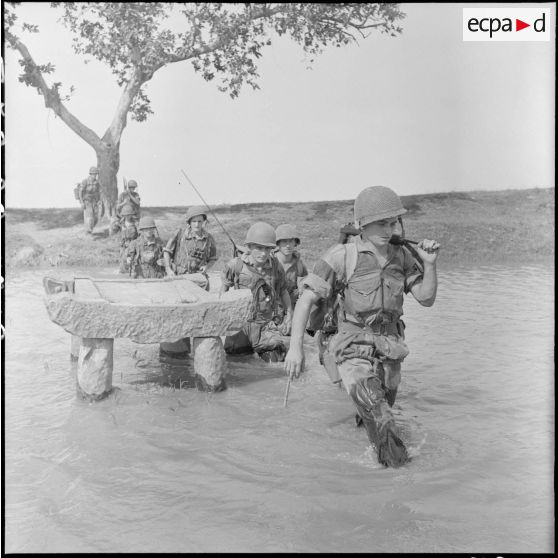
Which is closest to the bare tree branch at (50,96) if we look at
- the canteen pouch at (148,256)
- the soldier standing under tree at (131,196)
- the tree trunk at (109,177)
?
the tree trunk at (109,177)

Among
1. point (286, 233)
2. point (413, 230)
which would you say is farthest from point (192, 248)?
point (413, 230)

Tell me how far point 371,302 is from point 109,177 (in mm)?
12288

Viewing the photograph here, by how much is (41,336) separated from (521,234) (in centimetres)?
1126

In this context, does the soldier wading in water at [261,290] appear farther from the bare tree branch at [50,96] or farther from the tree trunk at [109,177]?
the tree trunk at [109,177]

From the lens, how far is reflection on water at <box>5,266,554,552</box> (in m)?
4.11

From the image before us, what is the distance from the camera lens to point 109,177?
1623 cm

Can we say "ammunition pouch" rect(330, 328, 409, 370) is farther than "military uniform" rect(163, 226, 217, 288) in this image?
No

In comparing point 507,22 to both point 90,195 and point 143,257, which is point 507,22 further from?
point 90,195

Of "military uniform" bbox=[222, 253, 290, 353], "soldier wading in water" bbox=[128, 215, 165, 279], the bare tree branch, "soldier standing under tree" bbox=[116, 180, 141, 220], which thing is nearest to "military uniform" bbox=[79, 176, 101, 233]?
"soldier standing under tree" bbox=[116, 180, 141, 220]

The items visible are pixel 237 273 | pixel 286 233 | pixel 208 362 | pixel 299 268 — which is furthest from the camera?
pixel 299 268

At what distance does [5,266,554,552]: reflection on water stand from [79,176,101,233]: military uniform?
8.89 m

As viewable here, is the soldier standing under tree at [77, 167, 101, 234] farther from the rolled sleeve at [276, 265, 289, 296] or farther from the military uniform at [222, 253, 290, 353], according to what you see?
the rolled sleeve at [276, 265, 289, 296]

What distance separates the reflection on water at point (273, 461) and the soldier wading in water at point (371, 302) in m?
0.46

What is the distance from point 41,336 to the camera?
31.2 feet
